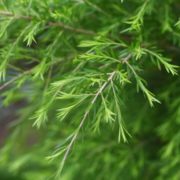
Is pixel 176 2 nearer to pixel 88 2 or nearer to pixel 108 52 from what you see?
pixel 88 2

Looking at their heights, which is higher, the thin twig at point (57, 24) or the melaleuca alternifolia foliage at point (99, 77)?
the thin twig at point (57, 24)

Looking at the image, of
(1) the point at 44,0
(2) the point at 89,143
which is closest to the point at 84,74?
(1) the point at 44,0

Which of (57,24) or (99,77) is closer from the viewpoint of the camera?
(99,77)

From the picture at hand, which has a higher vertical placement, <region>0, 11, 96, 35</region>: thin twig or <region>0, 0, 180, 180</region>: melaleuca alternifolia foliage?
<region>0, 11, 96, 35</region>: thin twig

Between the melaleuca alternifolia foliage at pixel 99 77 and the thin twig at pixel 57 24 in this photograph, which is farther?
the thin twig at pixel 57 24

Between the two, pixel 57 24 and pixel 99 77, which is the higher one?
pixel 57 24

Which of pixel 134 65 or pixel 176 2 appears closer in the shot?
pixel 134 65

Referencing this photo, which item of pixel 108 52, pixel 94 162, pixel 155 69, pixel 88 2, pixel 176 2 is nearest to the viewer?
pixel 108 52

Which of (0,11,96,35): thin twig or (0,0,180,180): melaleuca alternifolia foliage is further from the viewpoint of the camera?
(0,11,96,35): thin twig
